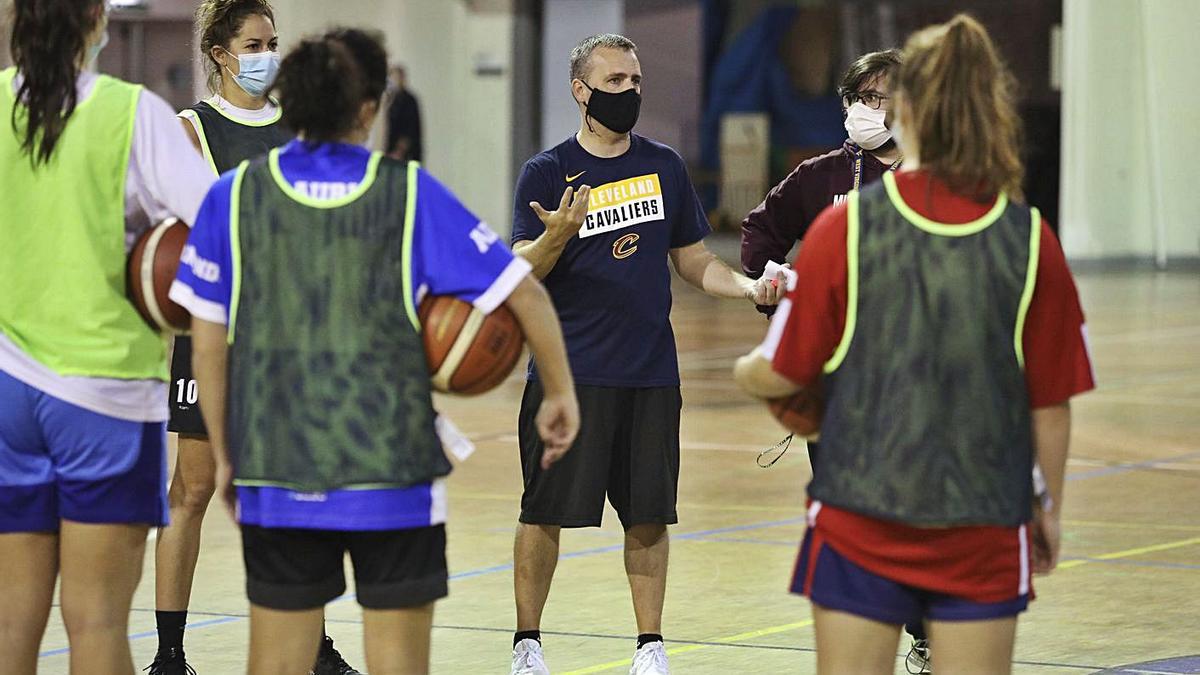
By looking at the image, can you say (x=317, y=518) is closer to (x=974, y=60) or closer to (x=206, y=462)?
(x=974, y=60)

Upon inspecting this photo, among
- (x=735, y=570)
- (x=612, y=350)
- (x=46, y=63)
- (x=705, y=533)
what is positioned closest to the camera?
(x=46, y=63)

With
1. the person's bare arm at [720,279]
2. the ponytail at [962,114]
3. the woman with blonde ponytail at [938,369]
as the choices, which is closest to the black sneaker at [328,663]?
the person's bare arm at [720,279]

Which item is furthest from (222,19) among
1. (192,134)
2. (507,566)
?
(507,566)

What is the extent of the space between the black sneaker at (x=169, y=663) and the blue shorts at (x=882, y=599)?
2613 millimetres

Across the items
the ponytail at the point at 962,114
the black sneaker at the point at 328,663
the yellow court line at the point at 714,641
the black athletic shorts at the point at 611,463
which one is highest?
the ponytail at the point at 962,114

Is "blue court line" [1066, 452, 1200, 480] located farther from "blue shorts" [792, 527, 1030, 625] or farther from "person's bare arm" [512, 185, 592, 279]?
"blue shorts" [792, 527, 1030, 625]

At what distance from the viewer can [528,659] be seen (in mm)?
5930

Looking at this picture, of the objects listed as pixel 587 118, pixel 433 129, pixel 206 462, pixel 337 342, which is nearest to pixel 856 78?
pixel 587 118

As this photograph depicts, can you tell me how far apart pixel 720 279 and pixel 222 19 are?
5.75 ft

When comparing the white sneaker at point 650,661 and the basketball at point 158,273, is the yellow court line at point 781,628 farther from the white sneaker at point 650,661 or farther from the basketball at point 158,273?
the basketball at point 158,273

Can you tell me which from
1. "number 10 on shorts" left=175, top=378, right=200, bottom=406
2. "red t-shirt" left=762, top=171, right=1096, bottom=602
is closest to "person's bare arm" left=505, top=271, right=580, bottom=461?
"red t-shirt" left=762, top=171, right=1096, bottom=602

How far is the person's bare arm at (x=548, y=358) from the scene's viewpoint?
3.99 metres

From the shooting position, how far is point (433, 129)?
31109 millimetres

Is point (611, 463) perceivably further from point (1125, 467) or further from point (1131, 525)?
point (1125, 467)
